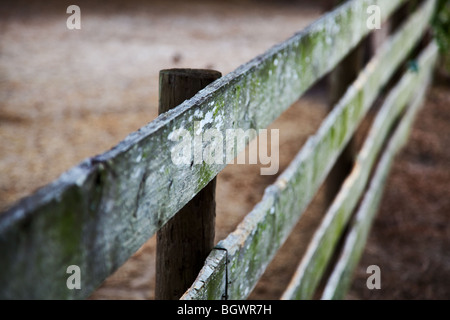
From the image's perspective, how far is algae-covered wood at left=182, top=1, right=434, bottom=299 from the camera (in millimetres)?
1432

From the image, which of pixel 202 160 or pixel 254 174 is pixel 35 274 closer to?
pixel 202 160

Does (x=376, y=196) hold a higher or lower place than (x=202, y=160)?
lower

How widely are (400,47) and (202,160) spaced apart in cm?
328

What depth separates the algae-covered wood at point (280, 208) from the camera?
4.70ft

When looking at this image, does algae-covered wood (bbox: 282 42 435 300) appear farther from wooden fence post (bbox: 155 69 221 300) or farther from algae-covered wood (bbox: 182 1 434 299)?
wooden fence post (bbox: 155 69 221 300)

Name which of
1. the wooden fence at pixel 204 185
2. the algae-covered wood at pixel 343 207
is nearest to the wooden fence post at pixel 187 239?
the wooden fence at pixel 204 185

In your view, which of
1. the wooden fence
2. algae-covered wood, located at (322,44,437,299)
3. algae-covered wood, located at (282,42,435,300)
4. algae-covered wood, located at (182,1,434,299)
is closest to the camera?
the wooden fence

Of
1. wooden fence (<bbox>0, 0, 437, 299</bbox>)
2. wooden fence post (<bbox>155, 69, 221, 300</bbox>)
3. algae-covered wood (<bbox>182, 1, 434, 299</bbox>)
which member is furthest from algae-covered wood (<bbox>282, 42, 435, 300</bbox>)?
wooden fence post (<bbox>155, 69, 221, 300</bbox>)

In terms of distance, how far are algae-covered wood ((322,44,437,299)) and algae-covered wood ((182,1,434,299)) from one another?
0.49 metres

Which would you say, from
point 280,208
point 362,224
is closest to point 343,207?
point 362,224

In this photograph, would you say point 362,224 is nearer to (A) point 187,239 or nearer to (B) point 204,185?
(A) point 187,239

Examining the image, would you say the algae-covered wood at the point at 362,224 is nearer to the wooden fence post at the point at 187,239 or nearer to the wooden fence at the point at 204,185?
the wooden fence at the point at 204,185

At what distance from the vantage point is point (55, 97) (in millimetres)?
6078
